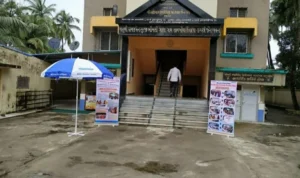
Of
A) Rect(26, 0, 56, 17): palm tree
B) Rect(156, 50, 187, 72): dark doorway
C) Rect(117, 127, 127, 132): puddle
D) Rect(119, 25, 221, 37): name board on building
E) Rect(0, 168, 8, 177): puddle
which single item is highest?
Rect(26, 0, 56, 17): palm tree

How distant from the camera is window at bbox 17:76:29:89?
41.6ft

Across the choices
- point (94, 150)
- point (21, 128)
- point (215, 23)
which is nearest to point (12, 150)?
point (94, 150)

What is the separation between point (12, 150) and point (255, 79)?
1128 centimetres

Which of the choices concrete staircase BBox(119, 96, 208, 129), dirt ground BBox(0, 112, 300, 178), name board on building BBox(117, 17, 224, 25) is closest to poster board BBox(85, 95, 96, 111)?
concrete staircase BBox(119, 96, 208, 129)

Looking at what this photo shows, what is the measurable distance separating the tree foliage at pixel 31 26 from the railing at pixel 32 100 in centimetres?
299

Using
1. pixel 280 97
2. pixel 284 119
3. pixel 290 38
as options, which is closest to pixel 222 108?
pixel 284 119

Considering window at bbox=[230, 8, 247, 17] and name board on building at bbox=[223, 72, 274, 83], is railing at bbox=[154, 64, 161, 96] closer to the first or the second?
name board on building at bbox=[223, 72, 274, 83]

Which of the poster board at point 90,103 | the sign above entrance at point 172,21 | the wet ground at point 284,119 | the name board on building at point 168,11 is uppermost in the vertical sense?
the name board on building at point 168,11

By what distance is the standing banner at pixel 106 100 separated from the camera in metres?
10.0

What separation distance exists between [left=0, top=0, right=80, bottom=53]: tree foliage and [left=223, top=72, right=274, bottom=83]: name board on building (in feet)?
37.8

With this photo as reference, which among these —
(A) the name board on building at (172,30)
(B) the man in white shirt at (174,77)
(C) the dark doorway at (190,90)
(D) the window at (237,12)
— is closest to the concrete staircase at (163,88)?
(B) the man in white shirt at (174,77)

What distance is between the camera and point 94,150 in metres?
6.40

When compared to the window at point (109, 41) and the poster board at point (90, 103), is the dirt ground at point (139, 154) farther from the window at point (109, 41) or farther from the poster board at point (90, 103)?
the window at point (109, 41)

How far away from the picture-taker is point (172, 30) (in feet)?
37.9
